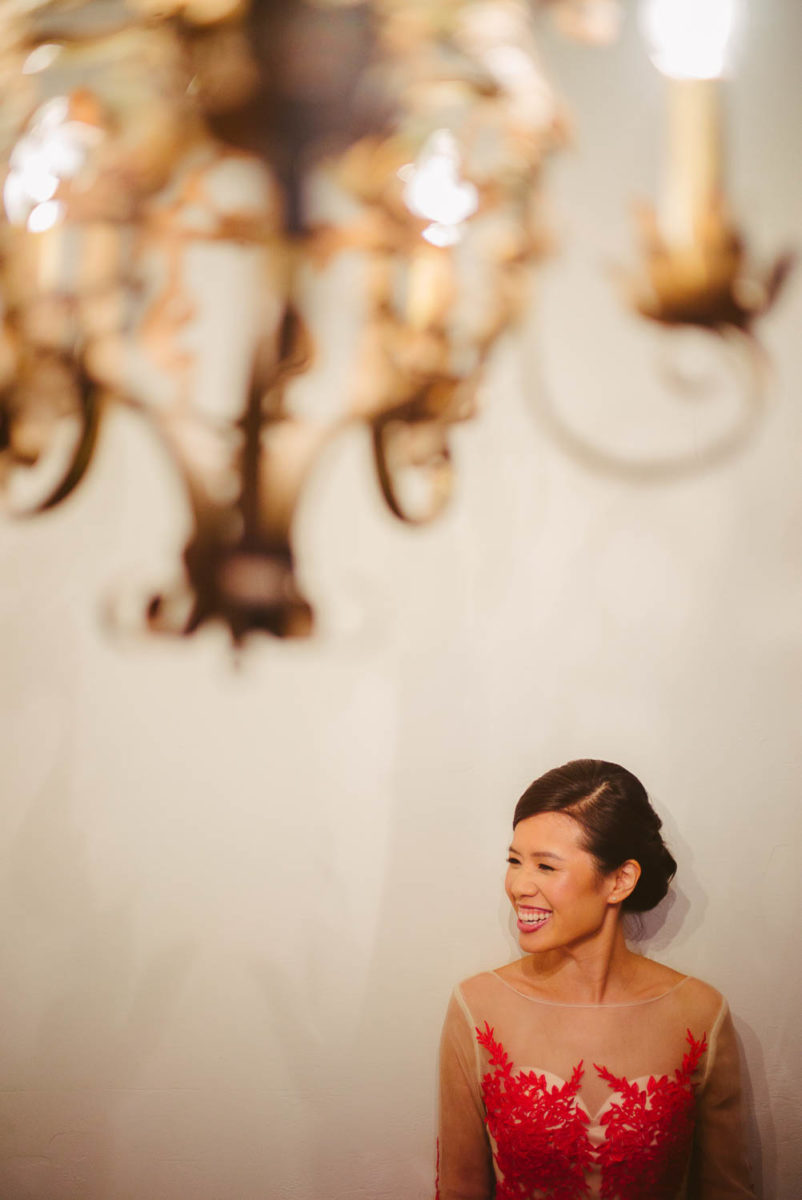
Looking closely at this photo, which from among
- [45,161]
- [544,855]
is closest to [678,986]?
[544,855]

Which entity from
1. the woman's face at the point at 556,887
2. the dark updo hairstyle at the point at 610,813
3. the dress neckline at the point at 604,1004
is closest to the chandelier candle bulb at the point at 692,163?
the dark updo hairstyle at the point at 610,813

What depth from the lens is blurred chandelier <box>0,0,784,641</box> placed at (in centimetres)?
177

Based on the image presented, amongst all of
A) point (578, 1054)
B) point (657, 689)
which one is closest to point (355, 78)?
point (657, 689)

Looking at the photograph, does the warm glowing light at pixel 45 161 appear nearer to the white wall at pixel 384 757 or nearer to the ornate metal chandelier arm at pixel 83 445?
the ornate metal chandelier arm at pixel 83 445

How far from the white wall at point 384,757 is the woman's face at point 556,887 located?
19cm

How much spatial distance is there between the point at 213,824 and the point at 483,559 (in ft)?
2.27

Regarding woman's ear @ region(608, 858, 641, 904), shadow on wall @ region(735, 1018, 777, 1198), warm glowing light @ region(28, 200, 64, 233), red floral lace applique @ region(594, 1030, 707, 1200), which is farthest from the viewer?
warm glowing light @ region(28, 200, 64, 233)

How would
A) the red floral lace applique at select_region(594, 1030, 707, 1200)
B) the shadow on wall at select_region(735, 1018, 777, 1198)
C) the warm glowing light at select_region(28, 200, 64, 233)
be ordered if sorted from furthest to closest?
the warm glowing light at select_region(28, 200, 64, 233) < the shadow on wall at select_region(735, 1018, 777, 1198) < the red floral lace applique at select_region(594, 1030, 707, 1200)

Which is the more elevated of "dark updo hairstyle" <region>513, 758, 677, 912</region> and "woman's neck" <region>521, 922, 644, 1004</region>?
"dark updo hairstyle" <region>513, 758, 677, 912</region>

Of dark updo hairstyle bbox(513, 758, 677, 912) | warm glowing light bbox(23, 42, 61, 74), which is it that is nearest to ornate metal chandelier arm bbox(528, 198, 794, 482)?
dark updo hairstyle bbox(513, 758, 677, 912)

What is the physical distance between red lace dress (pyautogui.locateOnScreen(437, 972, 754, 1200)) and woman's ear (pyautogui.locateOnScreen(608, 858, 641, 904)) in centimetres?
18

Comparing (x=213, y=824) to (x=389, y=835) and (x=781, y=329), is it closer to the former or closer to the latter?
(x=389, y=835)

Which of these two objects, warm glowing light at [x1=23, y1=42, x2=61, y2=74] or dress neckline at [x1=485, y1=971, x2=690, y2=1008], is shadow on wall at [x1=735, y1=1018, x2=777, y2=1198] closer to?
dress neckline at [x1=485, y1=971, x2=690, y2=1008]

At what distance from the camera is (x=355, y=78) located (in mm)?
1815
